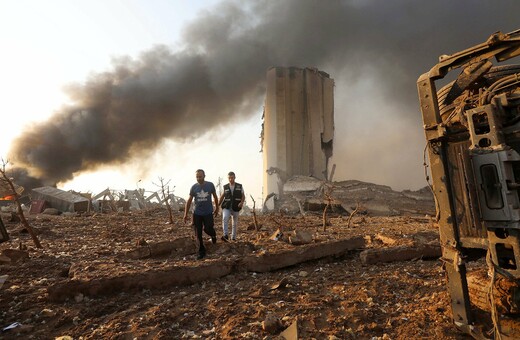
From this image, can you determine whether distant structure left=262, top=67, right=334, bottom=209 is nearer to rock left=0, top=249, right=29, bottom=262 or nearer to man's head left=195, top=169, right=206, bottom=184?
man's head left=195, top=169, right=206, bottom=184

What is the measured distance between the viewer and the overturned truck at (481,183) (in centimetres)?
204

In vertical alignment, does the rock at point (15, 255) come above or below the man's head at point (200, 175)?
below

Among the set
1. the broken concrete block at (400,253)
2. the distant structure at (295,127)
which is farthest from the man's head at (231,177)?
the distant structure at (295,127)

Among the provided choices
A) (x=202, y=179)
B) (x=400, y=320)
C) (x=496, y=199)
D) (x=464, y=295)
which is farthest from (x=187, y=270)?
(x=496, y=199)

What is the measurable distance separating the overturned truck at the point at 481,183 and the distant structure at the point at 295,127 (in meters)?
17.4

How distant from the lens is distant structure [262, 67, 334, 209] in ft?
66.9

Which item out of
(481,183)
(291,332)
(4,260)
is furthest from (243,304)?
(4,260)

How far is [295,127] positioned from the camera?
20.7m

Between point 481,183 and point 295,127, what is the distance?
18.7 m

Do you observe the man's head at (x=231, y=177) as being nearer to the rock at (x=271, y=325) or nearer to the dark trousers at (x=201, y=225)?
the dark trousers at (x=201, y=225)

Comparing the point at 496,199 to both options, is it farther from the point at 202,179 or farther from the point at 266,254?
the point at 202,179

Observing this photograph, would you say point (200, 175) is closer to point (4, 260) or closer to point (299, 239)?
point (299, 239)

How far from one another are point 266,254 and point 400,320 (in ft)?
6.67

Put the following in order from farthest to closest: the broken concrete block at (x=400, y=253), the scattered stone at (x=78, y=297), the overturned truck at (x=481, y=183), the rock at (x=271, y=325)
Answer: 1. the broken concrete block at (x=400, y=253)
2. the scattered stone at (x=78, y=297)
3. the rock at (x=271, y=325)
4. the overturned truck at (x=481, y=183)
